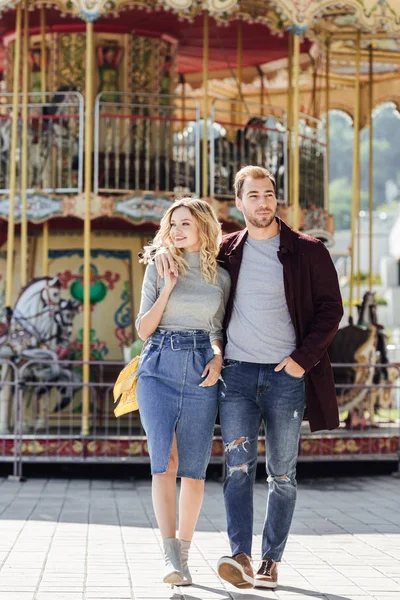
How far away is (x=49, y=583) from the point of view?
251 inches

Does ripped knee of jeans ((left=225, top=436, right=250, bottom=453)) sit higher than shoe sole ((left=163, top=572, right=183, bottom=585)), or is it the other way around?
ripped knee of jeans ((left=225, top=436, right=250, bottom=453))

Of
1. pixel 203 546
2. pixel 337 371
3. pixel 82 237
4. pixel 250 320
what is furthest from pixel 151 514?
pixel 82 237

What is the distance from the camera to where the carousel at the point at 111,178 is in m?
13.3

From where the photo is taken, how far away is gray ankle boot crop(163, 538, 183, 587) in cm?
597

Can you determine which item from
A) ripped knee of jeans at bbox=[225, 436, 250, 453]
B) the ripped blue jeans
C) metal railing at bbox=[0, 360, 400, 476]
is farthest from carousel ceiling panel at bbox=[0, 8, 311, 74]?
ripped knee of jeans at bbox=[225, 436, 250, 453]

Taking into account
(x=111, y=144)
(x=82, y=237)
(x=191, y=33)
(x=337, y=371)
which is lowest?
(x=337, y=371)

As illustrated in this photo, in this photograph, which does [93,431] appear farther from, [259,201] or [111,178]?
[259,201]

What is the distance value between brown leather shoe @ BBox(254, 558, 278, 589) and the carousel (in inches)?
243

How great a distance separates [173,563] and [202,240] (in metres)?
1.66

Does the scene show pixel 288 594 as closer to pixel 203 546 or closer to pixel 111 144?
pixel 203 546

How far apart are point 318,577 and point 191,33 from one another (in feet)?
37.8

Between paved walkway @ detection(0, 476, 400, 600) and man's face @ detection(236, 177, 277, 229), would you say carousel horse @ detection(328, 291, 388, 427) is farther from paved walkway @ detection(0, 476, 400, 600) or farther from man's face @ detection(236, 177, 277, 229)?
man's face @ detection(236, 177, 277, 229)

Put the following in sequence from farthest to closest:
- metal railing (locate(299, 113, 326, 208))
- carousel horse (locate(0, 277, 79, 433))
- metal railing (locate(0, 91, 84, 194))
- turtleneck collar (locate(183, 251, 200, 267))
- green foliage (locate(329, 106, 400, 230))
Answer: green foliage (locate(329, 106, 400, 230))
metal railing (locate(299, 113, 326, 208))
metal railing (locate(0, 91, 84, 194))
carousel horse (locate(0, 277, 79, 433))
turtleneck collar (locate(183, 251, 200, 267))

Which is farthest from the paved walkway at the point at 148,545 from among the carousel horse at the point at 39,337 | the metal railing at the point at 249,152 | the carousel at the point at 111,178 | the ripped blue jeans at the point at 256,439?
the metal railing at the point at 249,152
